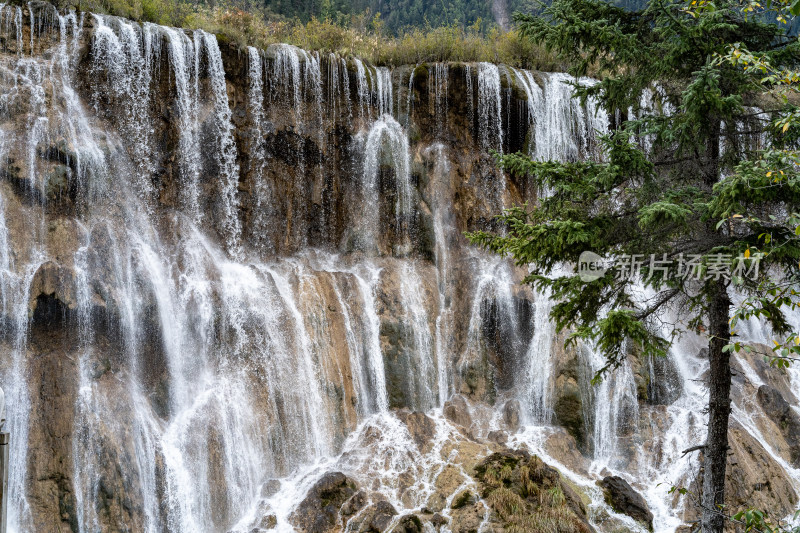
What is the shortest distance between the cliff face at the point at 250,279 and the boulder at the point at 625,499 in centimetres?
75

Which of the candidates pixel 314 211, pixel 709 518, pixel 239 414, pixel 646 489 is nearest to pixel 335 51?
pixel 314 211

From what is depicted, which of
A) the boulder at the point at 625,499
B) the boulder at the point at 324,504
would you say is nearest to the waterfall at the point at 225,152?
the boulder at the point at 324,504

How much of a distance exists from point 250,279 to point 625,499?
9236 millimetres

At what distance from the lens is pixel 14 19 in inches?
508

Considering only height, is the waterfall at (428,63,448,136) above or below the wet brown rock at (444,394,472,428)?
above

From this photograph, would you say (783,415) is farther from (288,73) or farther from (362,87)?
(288,73)

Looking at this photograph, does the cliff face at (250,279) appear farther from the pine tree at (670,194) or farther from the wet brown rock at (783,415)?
the pine tree at (670,194)

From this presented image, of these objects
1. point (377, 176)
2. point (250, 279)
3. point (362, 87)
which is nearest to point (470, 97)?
point (362, 87)

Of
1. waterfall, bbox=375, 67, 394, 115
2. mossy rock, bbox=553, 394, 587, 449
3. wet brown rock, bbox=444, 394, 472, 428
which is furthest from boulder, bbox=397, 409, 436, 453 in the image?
waterfall, bbox=375, 67, 394, 115

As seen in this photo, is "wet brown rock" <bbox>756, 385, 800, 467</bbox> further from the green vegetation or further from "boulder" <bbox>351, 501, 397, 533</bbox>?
"boulder" <bbox>351, 501, 397, 533</bbox>

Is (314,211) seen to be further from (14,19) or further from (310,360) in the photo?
(14,19)

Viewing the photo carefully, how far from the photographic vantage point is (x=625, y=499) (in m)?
11.3

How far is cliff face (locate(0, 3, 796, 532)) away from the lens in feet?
35.7

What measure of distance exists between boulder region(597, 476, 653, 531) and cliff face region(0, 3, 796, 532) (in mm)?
749
